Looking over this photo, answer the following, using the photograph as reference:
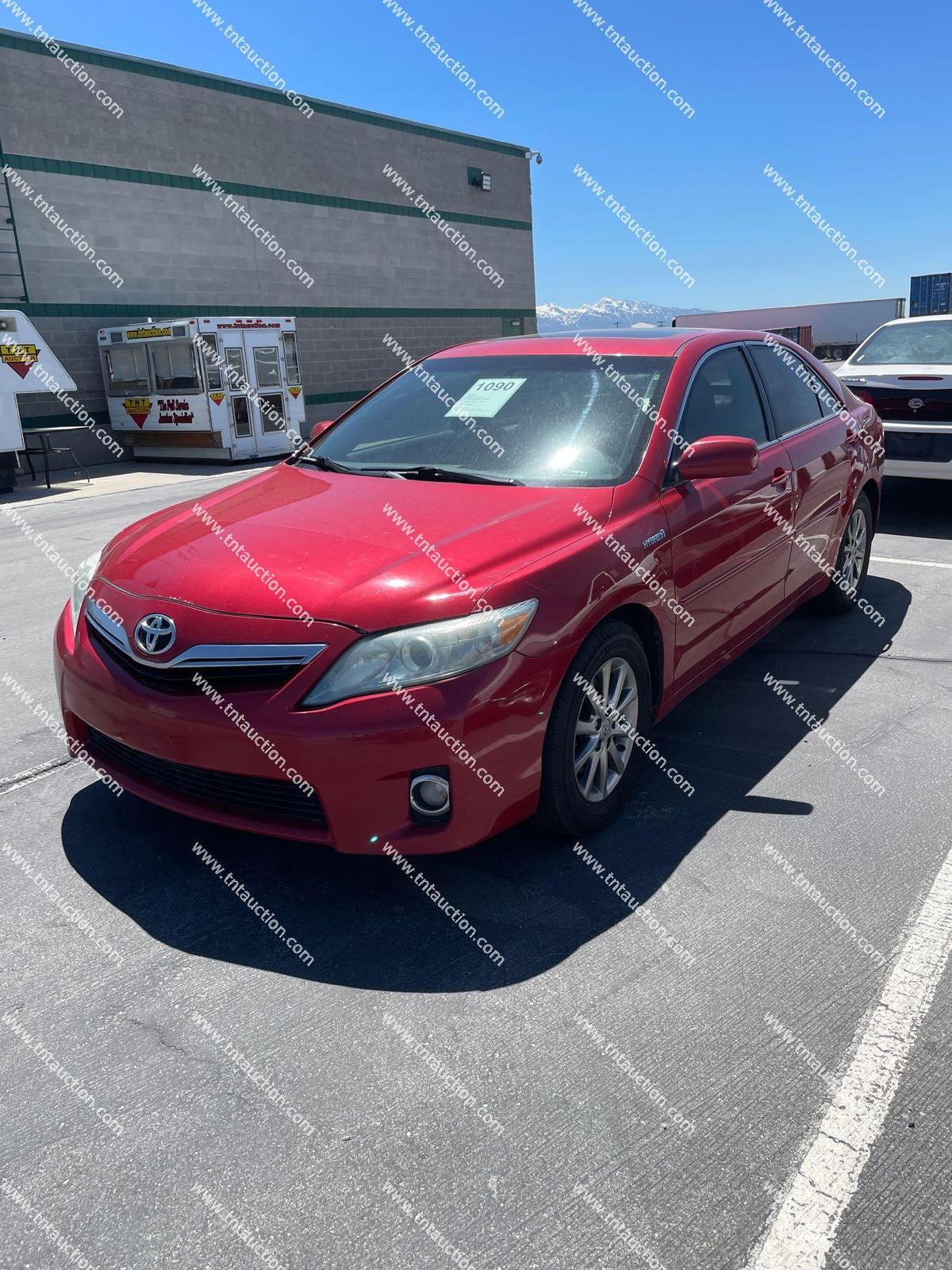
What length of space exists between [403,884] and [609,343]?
2.51 meters

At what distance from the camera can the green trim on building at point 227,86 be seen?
17266 millimetres

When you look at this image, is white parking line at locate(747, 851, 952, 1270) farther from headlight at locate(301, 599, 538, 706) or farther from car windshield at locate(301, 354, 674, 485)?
car windshield at locate(301, 354, 674, 485)

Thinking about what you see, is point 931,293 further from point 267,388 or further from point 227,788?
point 227,788

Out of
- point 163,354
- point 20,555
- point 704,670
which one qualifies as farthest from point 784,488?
point 163,354

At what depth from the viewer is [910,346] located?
9.06 meters

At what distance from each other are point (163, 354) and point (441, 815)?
52.1 feet

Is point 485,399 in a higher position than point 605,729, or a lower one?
higher

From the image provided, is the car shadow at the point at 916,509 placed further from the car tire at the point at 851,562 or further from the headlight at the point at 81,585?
the headlight at the point at 81,585

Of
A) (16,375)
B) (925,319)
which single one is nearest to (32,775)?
(925,319)

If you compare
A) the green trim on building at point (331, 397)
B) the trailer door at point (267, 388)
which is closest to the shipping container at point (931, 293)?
the green trim on building at point (331, 397)

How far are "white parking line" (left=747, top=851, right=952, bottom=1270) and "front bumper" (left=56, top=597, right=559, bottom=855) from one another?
1.12 metres

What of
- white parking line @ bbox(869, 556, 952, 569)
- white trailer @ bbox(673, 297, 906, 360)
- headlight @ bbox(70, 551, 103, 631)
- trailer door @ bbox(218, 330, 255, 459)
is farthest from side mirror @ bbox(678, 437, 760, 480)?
white trailer @ bbox(673, 297, 906, 360)

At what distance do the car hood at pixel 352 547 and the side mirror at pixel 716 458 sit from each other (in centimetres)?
38

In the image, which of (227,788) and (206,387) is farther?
(206,387)
